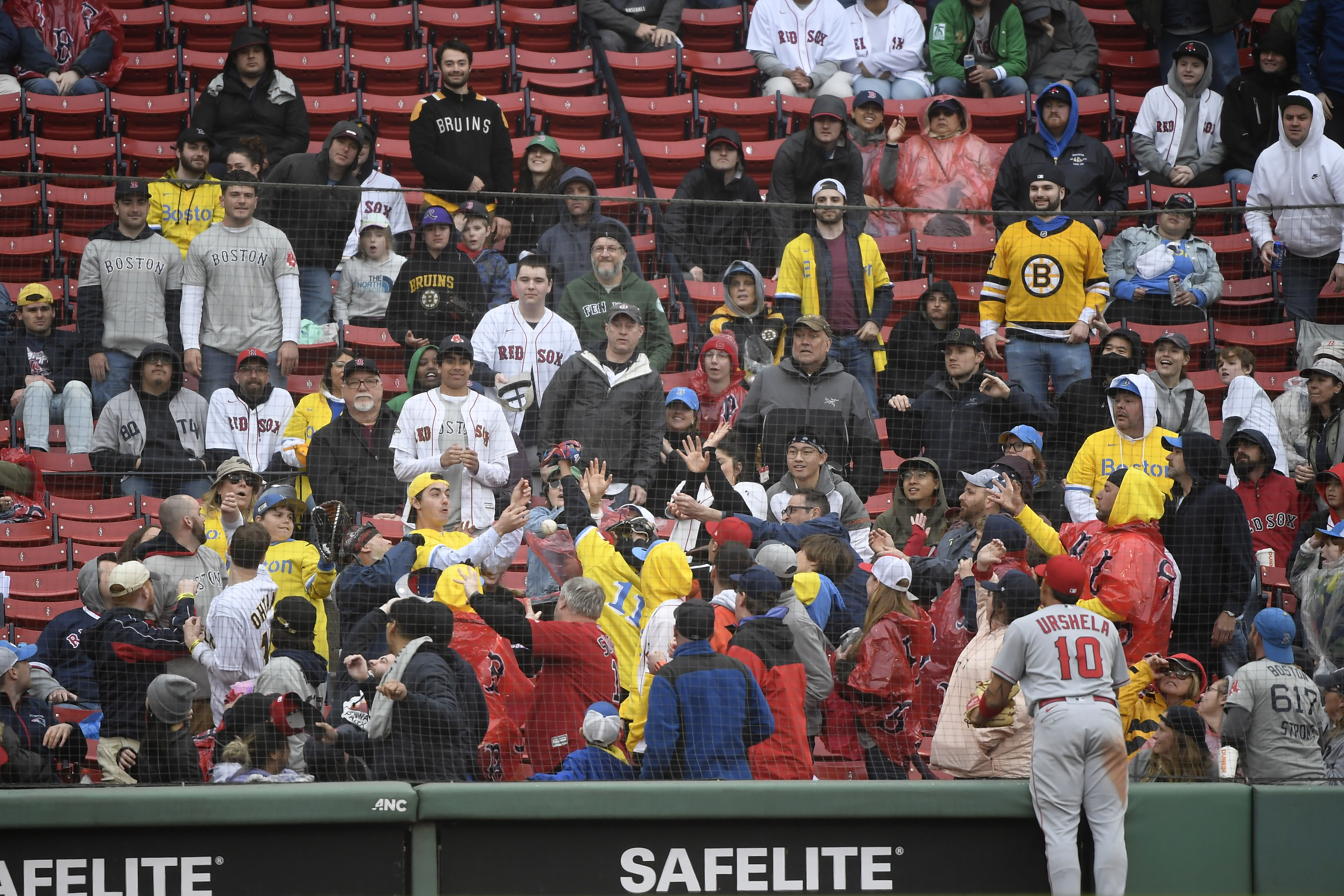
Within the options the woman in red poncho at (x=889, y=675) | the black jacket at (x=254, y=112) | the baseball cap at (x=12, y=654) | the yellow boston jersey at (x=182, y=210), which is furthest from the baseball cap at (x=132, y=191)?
the woman in red poncho at (x=889, y=675)

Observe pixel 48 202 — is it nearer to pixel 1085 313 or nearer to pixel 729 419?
pixel 729 419

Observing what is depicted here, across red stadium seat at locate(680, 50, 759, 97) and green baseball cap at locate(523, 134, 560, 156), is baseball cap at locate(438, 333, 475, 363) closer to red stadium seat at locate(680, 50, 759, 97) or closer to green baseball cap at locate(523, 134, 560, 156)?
green baseball cap at locate(523, 134, 560, 156)

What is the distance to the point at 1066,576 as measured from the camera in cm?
640

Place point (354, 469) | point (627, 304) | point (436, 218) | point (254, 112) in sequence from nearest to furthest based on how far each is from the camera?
point (354, 469), point (627, 304), point (436, 218), point (254, 112)

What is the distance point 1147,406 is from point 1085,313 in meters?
0.80

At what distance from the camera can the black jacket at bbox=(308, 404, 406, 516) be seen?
7594 millimetres

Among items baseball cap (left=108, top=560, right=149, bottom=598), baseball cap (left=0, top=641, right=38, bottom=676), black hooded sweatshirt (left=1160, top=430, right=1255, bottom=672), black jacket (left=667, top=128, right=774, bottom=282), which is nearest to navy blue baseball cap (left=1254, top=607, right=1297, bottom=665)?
black hooded sweatshirt (left=1160, top=430, right=1255, bottom=672)

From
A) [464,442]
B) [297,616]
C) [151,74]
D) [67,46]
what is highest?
[67,46]

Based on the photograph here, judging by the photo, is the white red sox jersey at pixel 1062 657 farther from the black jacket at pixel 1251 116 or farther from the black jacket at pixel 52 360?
the black jacket at pixel 1251 116

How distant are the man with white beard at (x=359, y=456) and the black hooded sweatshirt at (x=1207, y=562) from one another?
3.93m

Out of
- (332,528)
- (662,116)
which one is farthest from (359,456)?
(662,116)

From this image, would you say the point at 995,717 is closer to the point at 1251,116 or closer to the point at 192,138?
the point at 192,138

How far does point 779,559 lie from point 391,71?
23.5 ft

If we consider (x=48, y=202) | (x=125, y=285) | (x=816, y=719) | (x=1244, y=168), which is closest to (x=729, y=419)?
(x=816, y=719)
